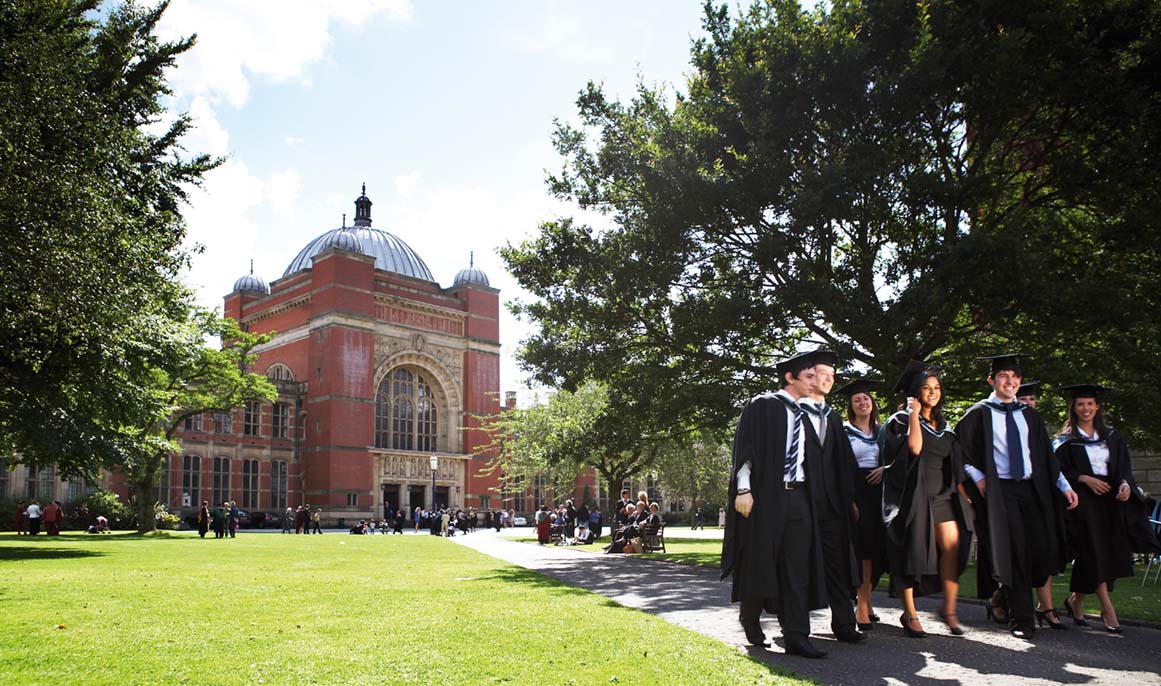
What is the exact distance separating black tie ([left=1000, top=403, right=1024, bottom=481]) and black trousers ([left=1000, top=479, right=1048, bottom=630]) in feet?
A: 0.28

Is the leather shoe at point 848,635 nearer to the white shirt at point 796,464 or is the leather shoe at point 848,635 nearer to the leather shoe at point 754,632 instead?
the leather shoe at point 754,632

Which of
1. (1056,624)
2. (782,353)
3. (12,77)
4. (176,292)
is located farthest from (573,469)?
(1056,624)

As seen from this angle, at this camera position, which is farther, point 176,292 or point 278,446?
point 278,446

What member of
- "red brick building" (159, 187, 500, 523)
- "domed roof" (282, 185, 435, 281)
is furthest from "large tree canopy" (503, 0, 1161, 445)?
"domed roof" (282, 185, 435, 281)

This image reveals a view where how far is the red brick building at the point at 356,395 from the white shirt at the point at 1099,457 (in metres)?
46.2

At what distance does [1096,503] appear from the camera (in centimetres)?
772

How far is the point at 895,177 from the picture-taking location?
15.4m

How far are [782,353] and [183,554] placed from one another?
13547mm

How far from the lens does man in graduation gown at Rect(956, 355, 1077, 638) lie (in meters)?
7.09

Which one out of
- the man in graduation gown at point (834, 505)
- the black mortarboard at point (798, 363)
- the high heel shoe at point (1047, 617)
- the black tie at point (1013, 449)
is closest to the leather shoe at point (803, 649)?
the man in graduation gown at point (834, 505)

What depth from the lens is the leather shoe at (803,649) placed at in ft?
18.8

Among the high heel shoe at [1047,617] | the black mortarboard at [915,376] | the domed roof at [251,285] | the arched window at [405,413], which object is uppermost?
the domed roof at [251,285]

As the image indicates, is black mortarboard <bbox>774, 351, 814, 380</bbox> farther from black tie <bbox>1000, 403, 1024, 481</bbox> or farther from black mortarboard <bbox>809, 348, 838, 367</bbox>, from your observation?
black tie <bbox>1000, 403, 1024, 481</bbox>

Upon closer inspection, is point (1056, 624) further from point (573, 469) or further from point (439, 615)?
point (573, 469)
